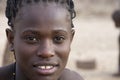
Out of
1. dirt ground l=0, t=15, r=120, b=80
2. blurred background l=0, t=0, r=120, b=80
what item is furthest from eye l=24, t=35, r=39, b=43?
dirt ground l=0, t=15, r=120, b=80

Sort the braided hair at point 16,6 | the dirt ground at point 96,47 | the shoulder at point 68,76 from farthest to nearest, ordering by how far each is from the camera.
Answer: the dirt ground at point 96,47
the shoulder at point 68,76
the braided hair at point 16,6

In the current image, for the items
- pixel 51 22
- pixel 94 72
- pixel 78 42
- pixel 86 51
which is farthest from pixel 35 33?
pixel 78 42

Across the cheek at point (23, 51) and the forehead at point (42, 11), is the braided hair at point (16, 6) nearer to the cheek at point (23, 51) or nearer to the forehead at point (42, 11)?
the forehead at point (42, 11)

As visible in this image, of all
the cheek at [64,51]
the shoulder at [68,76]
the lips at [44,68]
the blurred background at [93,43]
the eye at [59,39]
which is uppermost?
the eye at [59,39]

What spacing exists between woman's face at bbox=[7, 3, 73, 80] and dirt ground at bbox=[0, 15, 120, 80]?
693 centimetres

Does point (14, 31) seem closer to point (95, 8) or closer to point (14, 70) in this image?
point (14, 70)

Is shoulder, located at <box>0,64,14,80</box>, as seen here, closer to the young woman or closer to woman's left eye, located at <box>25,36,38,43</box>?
the young woman

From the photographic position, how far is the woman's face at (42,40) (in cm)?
259

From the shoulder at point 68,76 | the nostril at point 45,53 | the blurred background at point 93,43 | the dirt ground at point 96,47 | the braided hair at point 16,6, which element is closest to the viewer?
the nostril at point 45,53

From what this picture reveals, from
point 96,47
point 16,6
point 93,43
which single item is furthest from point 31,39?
point 93,43

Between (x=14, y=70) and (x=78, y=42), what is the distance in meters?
12.1

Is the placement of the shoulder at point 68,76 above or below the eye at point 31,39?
below

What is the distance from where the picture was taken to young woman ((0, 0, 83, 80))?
260 centimetres

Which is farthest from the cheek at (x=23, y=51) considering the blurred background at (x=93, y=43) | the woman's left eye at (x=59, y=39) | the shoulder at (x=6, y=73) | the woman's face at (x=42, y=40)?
the blurred background at (x=93, y=43)
